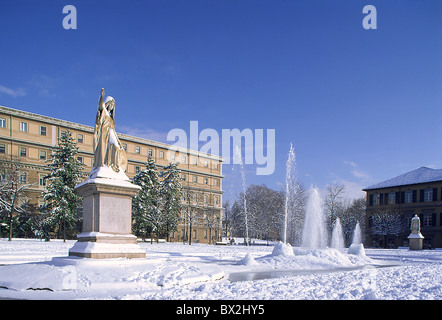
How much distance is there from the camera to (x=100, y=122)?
12266 millimetres

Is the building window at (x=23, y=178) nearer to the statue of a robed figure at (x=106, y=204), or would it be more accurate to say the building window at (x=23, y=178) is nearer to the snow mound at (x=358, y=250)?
the statue of a robed figure at (x=106, y=204)

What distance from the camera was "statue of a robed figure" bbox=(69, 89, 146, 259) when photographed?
10.9m

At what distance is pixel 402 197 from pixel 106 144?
56226mm

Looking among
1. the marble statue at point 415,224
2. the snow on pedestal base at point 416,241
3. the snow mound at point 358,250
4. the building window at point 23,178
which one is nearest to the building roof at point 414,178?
the marble statue at point 415,224

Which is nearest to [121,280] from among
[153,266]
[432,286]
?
[153,266]

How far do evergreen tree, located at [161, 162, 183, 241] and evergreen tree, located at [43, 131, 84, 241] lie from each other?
34.7 ft

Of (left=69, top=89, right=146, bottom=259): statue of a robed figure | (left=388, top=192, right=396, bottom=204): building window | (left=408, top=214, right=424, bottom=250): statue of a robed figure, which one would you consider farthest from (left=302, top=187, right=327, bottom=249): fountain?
(left=388, top=192, right=396, bottom=204): building window

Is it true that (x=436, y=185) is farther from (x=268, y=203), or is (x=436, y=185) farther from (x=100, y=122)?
(x=100, y=122)

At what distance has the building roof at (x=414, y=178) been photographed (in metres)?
55.8

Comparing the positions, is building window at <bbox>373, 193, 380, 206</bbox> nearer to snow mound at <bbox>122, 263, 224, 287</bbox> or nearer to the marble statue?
the marble statue

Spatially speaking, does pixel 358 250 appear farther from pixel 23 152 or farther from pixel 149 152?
pixel 149 152

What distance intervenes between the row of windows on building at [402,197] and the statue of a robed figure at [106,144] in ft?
178
